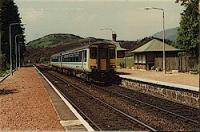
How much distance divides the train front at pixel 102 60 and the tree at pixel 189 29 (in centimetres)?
1479

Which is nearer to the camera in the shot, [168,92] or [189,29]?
[168,92]

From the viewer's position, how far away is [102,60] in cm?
3284

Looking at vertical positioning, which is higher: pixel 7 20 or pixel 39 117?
pixel 7 20

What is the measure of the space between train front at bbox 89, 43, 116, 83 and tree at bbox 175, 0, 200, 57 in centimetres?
1479

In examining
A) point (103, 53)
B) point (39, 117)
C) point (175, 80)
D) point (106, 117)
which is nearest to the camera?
point (39, 117)

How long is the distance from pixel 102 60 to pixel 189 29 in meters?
20.1

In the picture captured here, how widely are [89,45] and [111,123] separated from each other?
18.6 meters

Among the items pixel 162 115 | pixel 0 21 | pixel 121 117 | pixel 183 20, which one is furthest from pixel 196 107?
pixel 0 21

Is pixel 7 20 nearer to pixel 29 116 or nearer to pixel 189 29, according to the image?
pixel 189 29

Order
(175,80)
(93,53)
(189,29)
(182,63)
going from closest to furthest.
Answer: (175,80), (93,53), (182,63), (189,29)

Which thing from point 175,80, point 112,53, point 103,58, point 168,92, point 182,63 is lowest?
point 168,92

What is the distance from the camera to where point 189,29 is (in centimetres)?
5022

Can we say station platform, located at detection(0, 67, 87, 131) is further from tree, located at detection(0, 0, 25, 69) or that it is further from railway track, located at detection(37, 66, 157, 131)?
tree, located at detection(0, 0, 25, 69)

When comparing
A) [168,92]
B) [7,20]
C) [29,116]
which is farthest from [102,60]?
[7,20]
